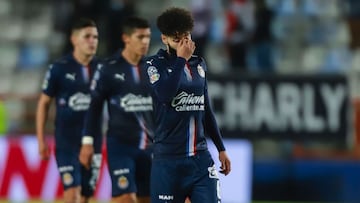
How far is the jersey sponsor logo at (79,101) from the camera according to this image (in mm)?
9531

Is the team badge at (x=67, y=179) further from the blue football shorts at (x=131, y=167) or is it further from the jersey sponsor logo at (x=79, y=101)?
the blue football shorts at (x=131, y=167)

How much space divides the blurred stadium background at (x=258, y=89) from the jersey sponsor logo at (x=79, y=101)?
3.46m

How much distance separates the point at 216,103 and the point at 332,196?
2139 mm

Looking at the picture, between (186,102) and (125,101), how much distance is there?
212 cm

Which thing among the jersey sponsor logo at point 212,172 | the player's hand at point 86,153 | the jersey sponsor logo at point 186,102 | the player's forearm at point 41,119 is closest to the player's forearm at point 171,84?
the jersey sponsor logo at point 186,102

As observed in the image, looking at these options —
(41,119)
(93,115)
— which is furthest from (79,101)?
(93,115)

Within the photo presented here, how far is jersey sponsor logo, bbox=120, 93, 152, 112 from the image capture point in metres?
8.75

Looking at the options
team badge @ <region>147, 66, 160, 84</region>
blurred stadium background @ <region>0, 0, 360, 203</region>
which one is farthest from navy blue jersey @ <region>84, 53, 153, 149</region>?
blurred stadium background @ <region>0, 0, 360, 203</region>

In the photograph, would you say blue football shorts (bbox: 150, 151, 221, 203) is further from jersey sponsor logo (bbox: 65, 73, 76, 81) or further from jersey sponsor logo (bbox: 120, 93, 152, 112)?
jersey sponsor logo (bbox: 65, 73, 76, 81)

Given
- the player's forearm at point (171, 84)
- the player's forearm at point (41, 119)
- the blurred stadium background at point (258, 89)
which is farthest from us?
the blurred stadium background at point (258, 89)

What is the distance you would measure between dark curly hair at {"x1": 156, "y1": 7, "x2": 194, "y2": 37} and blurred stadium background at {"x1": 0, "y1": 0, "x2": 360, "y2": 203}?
6.41 metres

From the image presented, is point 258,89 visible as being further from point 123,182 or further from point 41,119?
point 123,182

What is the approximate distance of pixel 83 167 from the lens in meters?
9.55

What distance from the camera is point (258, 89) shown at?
13.1 m
